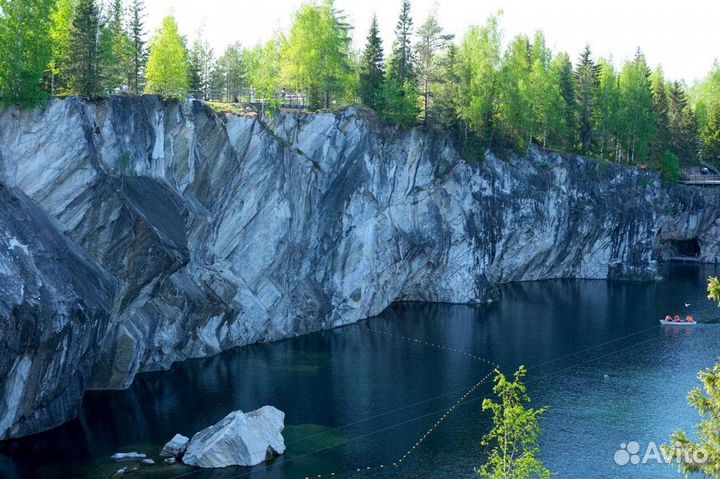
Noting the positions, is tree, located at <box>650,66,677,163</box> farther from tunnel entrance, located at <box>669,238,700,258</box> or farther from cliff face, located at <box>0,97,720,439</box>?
tunnel entrance, located at <box>669,238,700,258</box>

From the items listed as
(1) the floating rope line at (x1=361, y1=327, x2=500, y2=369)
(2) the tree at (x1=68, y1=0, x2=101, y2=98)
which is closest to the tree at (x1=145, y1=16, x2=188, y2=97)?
(2) the tree at (x1=68, y1=0, x2=101, y2=98)

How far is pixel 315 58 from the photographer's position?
7925 centimetres

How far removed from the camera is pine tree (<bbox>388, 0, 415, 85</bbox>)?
9038 centimetres

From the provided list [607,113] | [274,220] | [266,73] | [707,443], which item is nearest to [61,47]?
[274,220]

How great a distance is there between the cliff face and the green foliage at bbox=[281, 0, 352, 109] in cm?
664

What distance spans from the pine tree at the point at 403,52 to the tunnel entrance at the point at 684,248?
2170 inches

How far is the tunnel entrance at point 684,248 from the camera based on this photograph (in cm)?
12344

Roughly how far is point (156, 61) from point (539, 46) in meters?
66.5

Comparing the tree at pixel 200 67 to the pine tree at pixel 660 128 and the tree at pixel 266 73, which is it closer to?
the tree at pixel 266 73

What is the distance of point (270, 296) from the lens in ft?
226

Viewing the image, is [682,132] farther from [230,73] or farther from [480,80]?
[230,73]

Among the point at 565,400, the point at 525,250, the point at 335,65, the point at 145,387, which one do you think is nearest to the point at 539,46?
the point at 525,250

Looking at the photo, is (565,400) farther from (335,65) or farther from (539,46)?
(539,46)

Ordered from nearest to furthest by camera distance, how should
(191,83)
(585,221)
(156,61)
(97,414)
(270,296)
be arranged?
(97,414) → (156,61) → (270,296) → (191,83) → (585,221)
